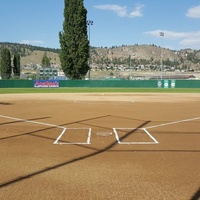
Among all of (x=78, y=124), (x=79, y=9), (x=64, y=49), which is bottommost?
(x=78, y=124)

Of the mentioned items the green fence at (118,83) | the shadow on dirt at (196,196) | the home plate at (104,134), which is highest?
the shadow on dirt at (196,196)

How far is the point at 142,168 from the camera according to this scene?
7.40 meters

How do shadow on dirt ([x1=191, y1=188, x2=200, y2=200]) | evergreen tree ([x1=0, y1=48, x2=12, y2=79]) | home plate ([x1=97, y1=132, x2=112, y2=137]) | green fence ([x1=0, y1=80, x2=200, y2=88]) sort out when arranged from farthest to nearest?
evergreen tree ([x1=0, y1=48, x2=12, y2=79]) → green fence ([x1=0, y1=80, x2=200, y2=88]) → home plate ([x1=97, y1=132, x2=112, y2=137]) → shadow on dirt ([x1=191, y1=188, x2=200, y2=200])

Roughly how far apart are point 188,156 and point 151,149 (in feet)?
4.05

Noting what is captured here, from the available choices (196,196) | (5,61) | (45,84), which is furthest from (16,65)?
(196,196)

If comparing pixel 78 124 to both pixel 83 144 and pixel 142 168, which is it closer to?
pixel 83 144

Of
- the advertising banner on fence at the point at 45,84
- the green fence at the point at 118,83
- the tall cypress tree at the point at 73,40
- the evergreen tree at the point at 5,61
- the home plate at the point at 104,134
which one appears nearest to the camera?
the home plate at the point at 104,134

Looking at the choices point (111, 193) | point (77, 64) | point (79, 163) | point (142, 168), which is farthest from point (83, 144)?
point (77, 64)

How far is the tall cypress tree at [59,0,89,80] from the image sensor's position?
7244 centimetres

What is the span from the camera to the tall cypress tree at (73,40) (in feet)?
238

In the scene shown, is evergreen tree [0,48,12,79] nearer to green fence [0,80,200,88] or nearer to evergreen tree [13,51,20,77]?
evergreen tree [13,51,20,77]

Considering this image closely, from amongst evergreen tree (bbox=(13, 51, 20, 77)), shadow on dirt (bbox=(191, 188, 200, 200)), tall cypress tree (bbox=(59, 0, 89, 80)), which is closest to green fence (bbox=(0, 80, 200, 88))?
tall cypress tree (bbox=(59, 0, 89, 80))

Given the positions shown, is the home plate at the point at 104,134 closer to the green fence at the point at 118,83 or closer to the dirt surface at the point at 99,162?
the dirt surface at the point at 99,162

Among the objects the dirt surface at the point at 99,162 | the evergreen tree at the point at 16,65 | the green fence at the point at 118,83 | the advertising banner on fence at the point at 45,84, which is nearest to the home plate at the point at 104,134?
the dirt surface at the point at 99,162
